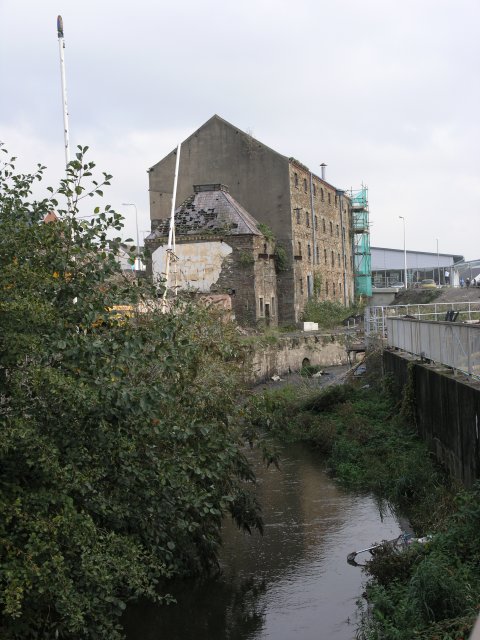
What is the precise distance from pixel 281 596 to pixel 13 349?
6160mm

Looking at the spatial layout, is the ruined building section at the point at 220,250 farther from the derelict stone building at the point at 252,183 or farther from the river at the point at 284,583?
the river at the point at 284,583

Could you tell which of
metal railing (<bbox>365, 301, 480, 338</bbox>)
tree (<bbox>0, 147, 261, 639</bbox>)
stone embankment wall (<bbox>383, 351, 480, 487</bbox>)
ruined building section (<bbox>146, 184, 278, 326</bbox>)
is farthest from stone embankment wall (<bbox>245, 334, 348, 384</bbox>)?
tree (<bbox>0, 147, 261, 639</bbox>)


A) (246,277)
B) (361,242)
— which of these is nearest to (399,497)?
(246,277)

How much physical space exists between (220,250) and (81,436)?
37499 millimetres

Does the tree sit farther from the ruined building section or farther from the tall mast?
the ruined building section

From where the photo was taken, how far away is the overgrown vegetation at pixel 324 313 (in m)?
52.7

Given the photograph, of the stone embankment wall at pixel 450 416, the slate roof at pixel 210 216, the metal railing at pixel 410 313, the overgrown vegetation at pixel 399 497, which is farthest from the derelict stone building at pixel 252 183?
the stone embankment wall at pixel 450 416

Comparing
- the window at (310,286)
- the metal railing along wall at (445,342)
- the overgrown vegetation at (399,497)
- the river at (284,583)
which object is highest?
the window at (310,286)

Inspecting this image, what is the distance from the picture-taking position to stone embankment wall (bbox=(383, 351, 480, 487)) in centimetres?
1252

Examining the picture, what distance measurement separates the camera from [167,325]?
914 centimetres

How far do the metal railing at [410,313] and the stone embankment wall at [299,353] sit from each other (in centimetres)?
502

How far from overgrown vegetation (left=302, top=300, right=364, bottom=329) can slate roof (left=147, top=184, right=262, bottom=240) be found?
26.5 ft

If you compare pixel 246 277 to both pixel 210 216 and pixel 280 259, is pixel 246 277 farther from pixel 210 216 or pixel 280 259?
pixel 280 259

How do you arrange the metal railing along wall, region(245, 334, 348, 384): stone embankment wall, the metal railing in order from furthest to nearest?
region(245, 334, 348, 384): stone embankment wall → the metal railing → the metal railing along wall
